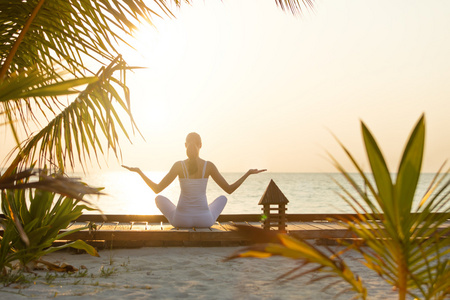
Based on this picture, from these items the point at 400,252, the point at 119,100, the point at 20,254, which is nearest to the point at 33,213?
the point at 20,254

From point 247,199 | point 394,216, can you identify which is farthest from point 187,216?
point 247,199

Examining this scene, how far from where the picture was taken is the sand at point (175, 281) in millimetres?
4312

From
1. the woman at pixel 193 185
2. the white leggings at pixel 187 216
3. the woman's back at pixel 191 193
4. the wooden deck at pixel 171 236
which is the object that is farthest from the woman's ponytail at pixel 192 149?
the wooden deck at pixel 171 236

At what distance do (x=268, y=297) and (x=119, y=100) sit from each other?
2.27 metres

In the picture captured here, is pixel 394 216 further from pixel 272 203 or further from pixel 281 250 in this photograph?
pixel 272 203

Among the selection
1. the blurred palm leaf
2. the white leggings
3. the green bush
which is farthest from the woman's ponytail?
the blurred palm leaf

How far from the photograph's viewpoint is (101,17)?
3.90 metres

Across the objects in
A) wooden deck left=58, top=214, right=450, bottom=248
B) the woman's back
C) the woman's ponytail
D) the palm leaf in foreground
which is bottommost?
wooden deck left=58, top=214, right=450, bottom=248

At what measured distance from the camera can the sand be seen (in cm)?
431

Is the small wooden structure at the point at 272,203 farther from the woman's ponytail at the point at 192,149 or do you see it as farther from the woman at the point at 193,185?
→ the woman's ponytail at the point at 192,149

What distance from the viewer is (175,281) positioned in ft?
16.0

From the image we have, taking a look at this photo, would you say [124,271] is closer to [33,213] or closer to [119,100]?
[33,213]

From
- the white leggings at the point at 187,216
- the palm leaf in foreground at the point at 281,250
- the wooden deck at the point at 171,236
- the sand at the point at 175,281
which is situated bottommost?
the sand at the point at 175,281

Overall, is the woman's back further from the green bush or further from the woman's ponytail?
Answer: the green bush
